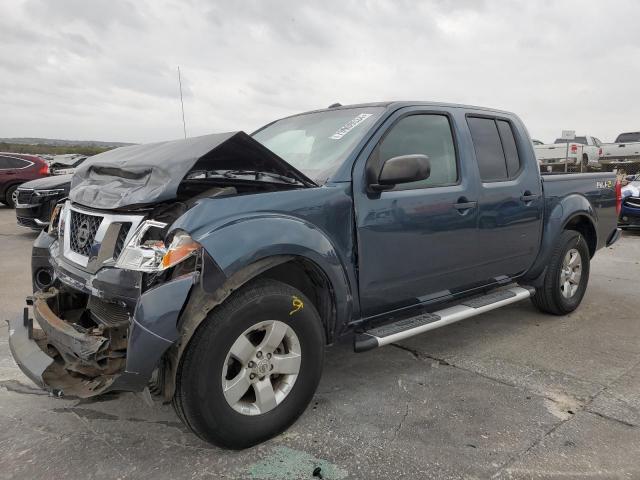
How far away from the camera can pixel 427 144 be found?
3.66 meters

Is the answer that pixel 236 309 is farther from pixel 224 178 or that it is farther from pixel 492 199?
pixel 492 199

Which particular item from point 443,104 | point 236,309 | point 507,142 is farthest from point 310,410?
point 507,142

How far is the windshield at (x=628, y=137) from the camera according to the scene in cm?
2404

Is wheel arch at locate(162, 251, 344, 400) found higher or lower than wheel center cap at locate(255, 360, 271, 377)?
higher

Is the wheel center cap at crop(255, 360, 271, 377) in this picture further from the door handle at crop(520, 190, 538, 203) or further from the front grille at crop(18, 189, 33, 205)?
the front grille at crop(18, 189, 33, 205)

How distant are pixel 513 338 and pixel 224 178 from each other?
2915 mm

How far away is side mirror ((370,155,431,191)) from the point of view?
2.97 meters

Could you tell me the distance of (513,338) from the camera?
14.4 feet

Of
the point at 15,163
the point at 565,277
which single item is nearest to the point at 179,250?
the point at 565,277

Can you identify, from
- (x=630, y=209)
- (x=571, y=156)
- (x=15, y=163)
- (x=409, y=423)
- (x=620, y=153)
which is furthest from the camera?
(x=620, y=153)

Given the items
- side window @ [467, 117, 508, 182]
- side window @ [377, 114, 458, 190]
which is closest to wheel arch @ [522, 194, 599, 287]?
side window @ [467, 117, 508, 182]

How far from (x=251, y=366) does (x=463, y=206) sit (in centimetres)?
191

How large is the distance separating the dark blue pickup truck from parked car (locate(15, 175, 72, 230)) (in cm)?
633

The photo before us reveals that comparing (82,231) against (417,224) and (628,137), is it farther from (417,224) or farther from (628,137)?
(628,137)
